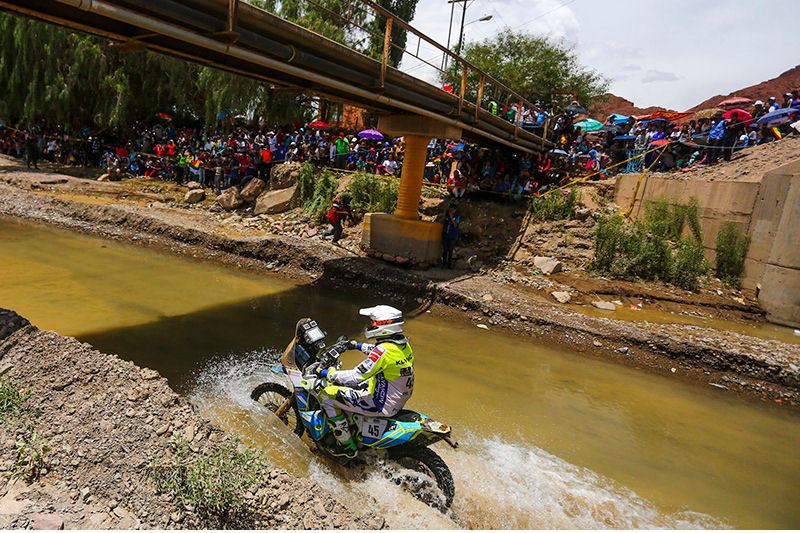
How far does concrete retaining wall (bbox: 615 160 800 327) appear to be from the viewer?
10281 millimetres

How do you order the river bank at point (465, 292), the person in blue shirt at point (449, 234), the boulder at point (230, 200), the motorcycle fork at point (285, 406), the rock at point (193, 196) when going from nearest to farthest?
the motorcycle fork at point (285, 406)
the river bank at point (465, 292)
the person in blue shirt at point (449, 234)
the boulder at point (230, 200)
the rock at point (193, 196)

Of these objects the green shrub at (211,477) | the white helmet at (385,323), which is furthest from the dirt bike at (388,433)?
the green shrub at (211,477)

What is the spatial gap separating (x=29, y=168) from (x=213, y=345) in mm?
20187

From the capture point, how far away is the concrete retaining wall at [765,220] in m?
10.3

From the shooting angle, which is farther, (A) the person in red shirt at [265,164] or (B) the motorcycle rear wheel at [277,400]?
(A) the person in red shirt at [265,164]

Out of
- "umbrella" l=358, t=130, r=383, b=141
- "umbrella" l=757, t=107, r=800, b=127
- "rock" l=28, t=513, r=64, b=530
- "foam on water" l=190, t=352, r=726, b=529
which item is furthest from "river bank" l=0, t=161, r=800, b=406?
"rock" l=28, t=513, r=64, b=530

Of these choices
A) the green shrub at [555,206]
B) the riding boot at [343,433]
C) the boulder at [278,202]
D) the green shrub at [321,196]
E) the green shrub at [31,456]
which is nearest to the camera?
A: the green shrub at [31,456]

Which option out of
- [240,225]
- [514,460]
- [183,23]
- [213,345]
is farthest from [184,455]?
[240,225]

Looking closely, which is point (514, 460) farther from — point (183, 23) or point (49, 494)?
point (183, 23)

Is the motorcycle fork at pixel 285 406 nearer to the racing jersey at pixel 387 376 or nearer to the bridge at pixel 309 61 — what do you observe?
the racing jersey at pixel 387 376

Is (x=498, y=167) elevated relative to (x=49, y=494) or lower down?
elevated

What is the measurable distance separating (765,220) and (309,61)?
1116 cm

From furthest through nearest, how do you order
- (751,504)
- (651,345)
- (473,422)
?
1. (651,345)
2. (473,422)
3. (751,504)

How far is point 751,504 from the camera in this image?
5184 millimetres
